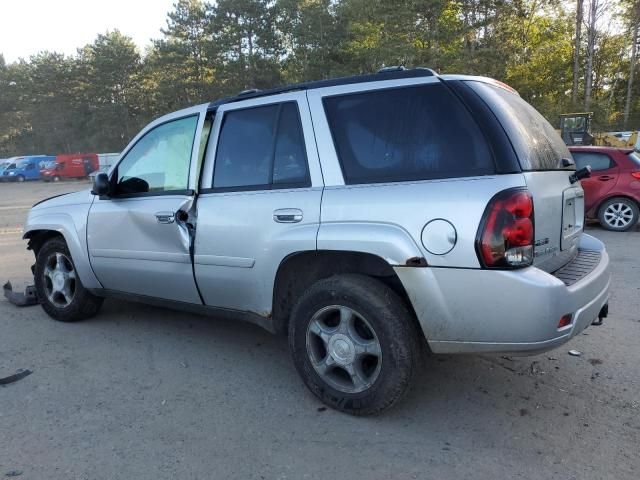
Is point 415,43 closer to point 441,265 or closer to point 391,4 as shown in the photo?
point 391,4

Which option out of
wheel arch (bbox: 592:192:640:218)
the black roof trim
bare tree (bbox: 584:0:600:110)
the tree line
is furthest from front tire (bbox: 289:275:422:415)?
bare tree (bbox: 584:0:600:110)

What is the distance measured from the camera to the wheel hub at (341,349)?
3061 millimetres

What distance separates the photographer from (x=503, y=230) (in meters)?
2.54

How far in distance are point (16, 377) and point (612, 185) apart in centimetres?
974

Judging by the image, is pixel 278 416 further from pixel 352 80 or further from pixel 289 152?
pixel 352 80

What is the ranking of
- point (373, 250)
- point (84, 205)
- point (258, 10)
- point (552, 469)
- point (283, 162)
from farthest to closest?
point (258, 10) → point (84, 205) → point (283, 162) → point (373, 250) → point (552, 469)

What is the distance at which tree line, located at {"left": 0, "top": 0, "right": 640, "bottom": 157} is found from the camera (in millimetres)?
32125

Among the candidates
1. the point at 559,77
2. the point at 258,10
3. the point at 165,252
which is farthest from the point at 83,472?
the point at 258,10

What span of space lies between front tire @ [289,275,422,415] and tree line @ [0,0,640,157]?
30362mm

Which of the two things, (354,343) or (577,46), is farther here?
(577,46)

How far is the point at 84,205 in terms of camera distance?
455 cm

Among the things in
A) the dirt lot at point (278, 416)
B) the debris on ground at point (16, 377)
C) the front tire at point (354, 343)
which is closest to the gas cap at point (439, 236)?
the front tire at point (354, 343)

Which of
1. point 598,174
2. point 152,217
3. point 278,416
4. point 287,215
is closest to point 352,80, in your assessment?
point 287,215

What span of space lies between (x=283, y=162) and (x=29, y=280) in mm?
5001
